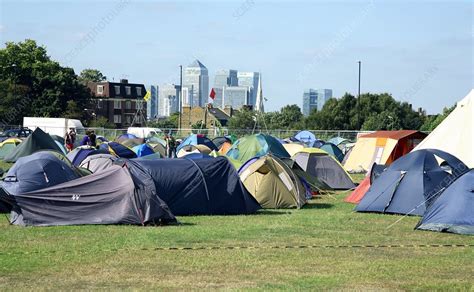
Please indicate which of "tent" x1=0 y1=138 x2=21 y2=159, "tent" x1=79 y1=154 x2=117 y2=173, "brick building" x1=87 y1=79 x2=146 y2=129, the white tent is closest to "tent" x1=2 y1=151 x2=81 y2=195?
"tent" x1=79 y1=154 x2=117 y2=173

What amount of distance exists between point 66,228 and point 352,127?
70.0 m

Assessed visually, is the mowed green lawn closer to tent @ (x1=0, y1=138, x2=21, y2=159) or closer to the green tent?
the green tent

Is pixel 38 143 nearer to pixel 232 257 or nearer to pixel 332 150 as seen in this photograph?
pixel 332 150

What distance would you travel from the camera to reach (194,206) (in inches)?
723

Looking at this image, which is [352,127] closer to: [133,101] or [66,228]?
[133,101]

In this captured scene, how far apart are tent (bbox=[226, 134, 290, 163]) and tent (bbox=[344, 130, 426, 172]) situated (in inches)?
245

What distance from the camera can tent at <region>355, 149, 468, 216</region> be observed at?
18.7m

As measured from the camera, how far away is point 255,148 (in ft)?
98.9

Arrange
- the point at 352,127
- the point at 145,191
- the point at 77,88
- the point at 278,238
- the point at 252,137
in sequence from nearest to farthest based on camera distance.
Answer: the point at 278,238, the point at 145,191, the point at 252,137, the point at 352,127, the point at 77,88

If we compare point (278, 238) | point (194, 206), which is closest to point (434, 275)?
point (278, 238)

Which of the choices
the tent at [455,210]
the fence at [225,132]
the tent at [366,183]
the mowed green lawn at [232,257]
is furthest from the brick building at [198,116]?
the mowed green lawn at [232,257]

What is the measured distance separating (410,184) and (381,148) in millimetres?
16933

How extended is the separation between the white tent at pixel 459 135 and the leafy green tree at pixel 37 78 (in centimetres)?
6283

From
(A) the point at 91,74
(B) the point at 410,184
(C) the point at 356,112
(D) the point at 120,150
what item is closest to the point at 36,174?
(B) the point at 410,184
